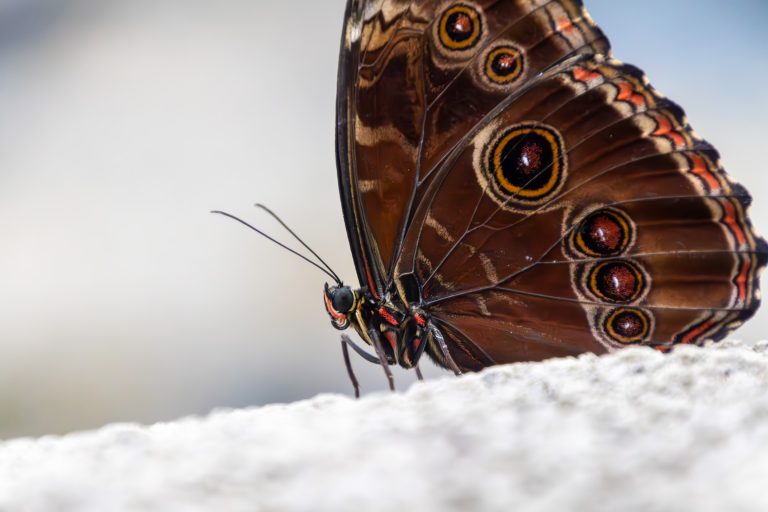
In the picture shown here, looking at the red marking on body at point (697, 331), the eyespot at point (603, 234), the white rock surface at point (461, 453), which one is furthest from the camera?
the eyespot at point (603, 234)

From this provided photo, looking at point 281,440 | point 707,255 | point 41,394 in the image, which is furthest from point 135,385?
point 281,440

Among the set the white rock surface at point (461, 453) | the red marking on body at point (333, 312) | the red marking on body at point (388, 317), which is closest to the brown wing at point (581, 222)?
the red marking on body at point (388, 317)

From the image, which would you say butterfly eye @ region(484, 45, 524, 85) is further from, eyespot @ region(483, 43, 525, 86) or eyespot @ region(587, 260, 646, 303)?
eyespot @ region(587, 260, 646, 303)

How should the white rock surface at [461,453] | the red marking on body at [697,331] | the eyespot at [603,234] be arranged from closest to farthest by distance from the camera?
the white rock surface at [461,453] → the red marking on body at [697,331] → the eyespot at [603,234]

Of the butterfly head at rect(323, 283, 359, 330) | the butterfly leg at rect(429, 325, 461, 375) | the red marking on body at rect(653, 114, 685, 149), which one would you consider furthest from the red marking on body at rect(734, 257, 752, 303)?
the butterfly head at rect(323, 283, 359, 330)

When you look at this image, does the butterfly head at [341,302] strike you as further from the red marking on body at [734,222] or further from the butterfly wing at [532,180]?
the red marking on body at [734,222]
